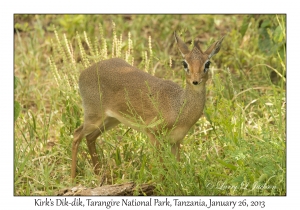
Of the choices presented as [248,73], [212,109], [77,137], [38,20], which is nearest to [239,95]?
[248,73]

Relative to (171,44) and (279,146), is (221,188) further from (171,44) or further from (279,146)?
(171,44)

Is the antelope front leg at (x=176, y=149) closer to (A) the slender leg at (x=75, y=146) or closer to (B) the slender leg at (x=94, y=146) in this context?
(B) the slender leg at (x=94, y=146)

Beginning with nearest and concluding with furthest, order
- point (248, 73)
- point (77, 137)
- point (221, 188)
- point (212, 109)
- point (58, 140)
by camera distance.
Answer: point (221, 188), point (212, 109), point (77, 137), point (58, 140), point (248, 73)

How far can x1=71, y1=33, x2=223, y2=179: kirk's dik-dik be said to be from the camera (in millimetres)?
4859

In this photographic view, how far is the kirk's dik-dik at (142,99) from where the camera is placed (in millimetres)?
4859

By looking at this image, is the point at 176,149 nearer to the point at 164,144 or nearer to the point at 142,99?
the point at 164,144

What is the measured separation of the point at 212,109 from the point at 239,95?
1.64 metres

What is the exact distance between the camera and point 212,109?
205 inches

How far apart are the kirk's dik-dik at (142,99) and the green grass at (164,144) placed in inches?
7.4

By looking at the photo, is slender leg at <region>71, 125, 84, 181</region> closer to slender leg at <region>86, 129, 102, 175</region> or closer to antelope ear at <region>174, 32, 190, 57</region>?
slender leg at <region>86, 129, 102, 175</region>

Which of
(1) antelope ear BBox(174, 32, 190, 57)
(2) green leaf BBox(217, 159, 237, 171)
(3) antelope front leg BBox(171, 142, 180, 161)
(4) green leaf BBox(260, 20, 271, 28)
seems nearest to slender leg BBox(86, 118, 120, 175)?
(3) antelope front leg BBox(171, 142, 180, 161)

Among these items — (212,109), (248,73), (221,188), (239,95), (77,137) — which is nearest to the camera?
(221,188)

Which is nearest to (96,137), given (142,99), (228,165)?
(142,99)

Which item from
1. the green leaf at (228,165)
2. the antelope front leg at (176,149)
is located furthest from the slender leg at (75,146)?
the green leaf at (228,165)
